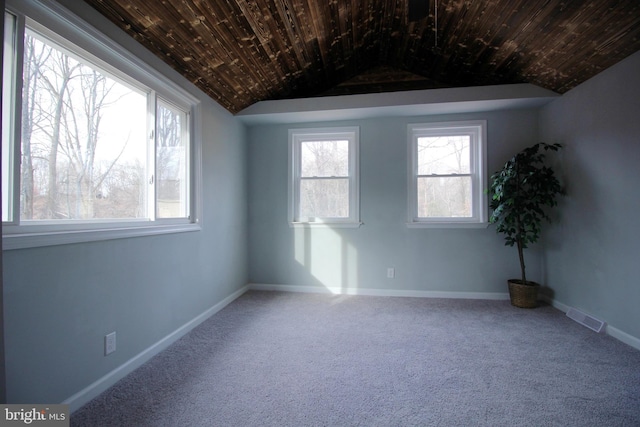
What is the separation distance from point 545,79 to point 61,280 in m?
4.24

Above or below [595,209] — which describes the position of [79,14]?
above

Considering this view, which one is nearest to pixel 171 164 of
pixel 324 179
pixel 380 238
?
pixel 324 179

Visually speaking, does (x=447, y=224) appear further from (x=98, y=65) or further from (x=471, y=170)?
(x=98, y=65)

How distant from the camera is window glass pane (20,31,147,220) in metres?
1.50

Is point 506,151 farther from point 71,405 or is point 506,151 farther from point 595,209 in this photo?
point 71,405

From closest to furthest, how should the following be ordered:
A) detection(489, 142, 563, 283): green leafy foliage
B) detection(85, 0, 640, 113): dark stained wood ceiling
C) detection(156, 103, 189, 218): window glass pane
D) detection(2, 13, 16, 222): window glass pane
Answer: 1. detection(2, 13, 16, 222): window glass pane
2. detection(85, 0, 640, 113): dark stained wood ceiling
3. detection(156, 103, 189, 218): window glass pane
4. detection(489, 142, 563, 283): green leafy foliage

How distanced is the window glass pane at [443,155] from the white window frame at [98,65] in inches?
107

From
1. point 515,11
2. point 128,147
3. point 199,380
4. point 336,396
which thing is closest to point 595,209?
point 515,11

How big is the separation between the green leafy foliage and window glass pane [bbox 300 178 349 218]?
1.74 m

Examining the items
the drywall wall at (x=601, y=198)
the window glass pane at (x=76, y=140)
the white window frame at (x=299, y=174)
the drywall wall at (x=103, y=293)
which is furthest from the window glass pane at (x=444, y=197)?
the window glass pane at (x=76, y=140)

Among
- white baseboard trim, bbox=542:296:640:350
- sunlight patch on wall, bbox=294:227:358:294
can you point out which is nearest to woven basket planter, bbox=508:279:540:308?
white baseboard trim, bbox=542:296:640:350

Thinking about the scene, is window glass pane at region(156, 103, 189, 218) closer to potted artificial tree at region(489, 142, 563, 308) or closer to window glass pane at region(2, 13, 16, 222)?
window glass pane at region(2, 13, 16, 222)

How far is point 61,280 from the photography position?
1.56m

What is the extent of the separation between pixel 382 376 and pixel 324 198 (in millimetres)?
2420
